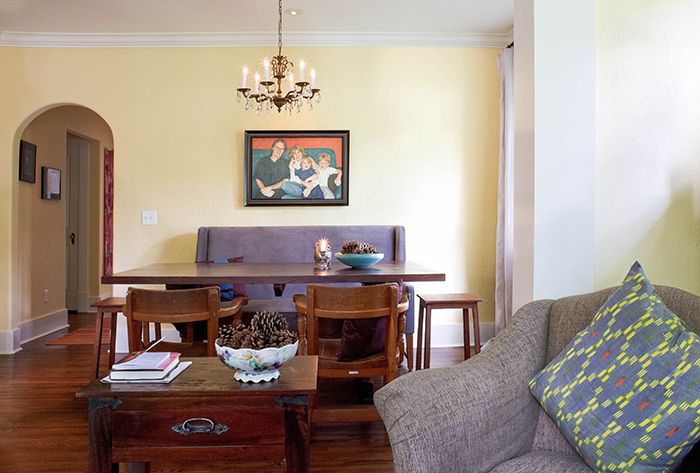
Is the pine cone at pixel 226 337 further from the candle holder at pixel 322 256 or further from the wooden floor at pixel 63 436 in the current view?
the candle holder at pixel 322 256

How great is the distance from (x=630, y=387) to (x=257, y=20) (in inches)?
149

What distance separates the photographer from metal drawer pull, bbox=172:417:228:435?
128 centimetres

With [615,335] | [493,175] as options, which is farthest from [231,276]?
[493,175]

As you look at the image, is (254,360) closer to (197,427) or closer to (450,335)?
(197,427)

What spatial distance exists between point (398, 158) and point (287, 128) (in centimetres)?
102

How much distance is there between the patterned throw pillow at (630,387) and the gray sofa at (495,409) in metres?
0.08

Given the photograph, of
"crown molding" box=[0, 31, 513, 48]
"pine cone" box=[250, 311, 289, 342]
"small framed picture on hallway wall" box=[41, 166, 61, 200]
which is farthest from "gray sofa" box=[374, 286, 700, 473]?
"small framed picture on hallway wall" box=[41, 166, 61, 200]

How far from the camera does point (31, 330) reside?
15.0 ft

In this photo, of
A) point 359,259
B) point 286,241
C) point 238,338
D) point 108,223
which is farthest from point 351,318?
point 108,223

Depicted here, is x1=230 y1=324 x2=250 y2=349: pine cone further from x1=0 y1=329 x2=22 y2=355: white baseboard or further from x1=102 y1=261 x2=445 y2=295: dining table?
x1=0 y1=329 x2=22 y2=355: white baseboard

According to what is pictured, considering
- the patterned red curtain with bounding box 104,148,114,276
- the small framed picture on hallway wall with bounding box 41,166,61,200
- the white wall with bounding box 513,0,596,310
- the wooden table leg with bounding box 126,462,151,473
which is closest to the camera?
the wooden table leg with bounding box 126,462,151,473

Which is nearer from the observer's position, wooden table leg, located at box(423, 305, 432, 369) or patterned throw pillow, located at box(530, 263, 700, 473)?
patterned throw pillow, located at box(530, 263, 700, 473)

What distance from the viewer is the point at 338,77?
4254 mm

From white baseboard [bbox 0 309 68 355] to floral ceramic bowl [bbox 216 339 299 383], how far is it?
3.81m
